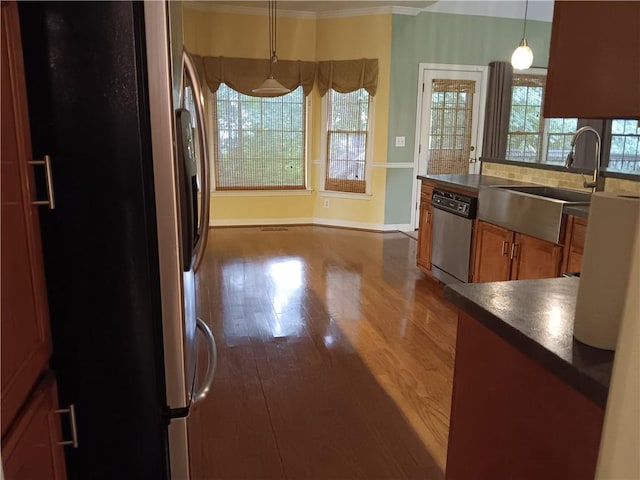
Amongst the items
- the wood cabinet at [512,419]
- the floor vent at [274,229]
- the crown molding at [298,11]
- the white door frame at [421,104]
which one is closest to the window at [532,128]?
the white door frame at [421,104]

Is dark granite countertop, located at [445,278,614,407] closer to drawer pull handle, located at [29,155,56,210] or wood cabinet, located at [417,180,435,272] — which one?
drawer pull handle, located at [29,155,56,210]

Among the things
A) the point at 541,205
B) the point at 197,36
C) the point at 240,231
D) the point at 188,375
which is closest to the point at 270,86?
the point at 197,36

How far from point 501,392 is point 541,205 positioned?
2006 millimetres

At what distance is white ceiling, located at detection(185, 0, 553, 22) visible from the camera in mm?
5809

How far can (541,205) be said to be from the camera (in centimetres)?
306

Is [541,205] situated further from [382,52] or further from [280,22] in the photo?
[280,22]

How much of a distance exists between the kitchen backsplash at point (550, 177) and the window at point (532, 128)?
2572 mm

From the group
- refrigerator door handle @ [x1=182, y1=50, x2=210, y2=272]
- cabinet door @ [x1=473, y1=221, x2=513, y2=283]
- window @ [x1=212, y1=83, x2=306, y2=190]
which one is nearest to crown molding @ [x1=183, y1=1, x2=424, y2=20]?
window @ [x1=212, y1=83, x2=306, y2=190]

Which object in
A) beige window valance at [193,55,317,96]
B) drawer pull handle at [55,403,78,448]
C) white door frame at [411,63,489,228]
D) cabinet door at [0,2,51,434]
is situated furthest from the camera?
white door frame at [411,63,489,228]

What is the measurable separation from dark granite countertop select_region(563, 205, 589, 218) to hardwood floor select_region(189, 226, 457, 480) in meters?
1.02

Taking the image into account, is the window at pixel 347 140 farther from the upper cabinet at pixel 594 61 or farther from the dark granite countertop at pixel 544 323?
the upper cabinet at pixel 594 61

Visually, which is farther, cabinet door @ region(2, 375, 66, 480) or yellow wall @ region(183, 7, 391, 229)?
yellow wall @ region(183, 7, 391, 229)

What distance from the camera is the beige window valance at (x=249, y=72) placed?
6.01 meters

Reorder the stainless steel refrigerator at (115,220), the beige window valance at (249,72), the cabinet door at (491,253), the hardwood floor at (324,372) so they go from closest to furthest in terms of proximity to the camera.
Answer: the stainless steel refrigerator at (115,220) → the hardwood floor at (324,372) → the cabinet door at (491,253) → the beige window valance at (249,72)
